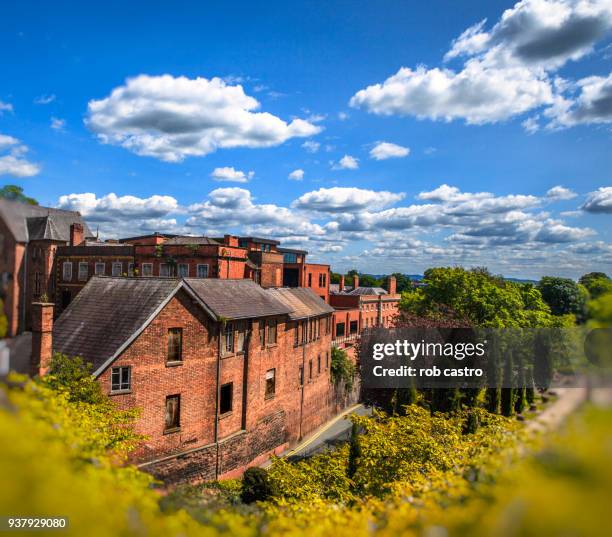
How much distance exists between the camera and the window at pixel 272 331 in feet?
92.8

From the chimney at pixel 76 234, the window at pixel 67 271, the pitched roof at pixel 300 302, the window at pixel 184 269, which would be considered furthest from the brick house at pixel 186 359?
the window at pixel 67 271

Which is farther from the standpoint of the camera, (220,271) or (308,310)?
(220,271)

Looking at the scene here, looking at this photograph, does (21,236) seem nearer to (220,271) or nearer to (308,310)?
(308,310)

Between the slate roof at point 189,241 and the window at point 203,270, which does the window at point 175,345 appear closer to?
the window at point 203,270

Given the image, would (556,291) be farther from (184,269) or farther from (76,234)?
(76,234)

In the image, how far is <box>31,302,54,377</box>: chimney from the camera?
592 inches

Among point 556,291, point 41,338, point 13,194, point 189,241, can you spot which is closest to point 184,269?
point 189,241

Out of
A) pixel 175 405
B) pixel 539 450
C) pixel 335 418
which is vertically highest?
pixel 539 450

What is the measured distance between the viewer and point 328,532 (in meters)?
6.98

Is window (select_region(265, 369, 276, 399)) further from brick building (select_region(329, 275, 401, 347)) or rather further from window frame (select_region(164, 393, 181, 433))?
brick building (select_region(329, 275, 401, 347))

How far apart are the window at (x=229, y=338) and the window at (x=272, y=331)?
4.29 m

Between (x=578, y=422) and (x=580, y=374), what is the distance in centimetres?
215

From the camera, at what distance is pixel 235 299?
2584cm

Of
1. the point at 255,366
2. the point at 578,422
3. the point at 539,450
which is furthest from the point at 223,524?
the point at 255,366
